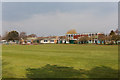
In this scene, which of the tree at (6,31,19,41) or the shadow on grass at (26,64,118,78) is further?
the tree at (6,31,19,41)

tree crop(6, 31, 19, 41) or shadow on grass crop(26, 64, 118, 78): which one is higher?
tree crop(6, 31, 19, 41)

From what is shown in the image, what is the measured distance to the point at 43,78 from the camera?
18.8ft

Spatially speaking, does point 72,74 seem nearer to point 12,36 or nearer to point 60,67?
point 60,67

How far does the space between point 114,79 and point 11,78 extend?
4527mm

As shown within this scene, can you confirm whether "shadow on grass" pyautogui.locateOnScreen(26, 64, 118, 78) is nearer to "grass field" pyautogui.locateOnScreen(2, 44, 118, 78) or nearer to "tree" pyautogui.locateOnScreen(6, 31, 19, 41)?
"grass field" pyautogui.locateOnScreen(2, 44, 118, 78)

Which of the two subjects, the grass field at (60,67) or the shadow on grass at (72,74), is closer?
the shadow on grass at (72,74)

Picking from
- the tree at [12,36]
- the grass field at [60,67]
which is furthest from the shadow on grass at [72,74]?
the tree at [12,36]

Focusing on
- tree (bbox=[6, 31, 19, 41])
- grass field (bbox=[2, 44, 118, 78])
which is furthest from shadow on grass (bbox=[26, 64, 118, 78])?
tree (bbox=[6, 31, 19, 41])

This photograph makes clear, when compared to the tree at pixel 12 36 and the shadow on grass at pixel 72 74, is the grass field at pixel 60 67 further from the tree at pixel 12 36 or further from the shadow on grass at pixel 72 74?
the tree at pixel 12 36

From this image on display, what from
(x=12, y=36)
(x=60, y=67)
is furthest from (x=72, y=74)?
(x=12, y=36)

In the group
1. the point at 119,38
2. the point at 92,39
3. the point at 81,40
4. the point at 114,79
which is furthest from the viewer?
the point at 92,39

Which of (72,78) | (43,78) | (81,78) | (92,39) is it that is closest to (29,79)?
(43,78)

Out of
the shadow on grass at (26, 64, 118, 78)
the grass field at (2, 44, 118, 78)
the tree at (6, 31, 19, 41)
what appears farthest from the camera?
the tree at (6, 31, 19, 41)

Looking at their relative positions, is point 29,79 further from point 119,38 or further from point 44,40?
point 44,40
